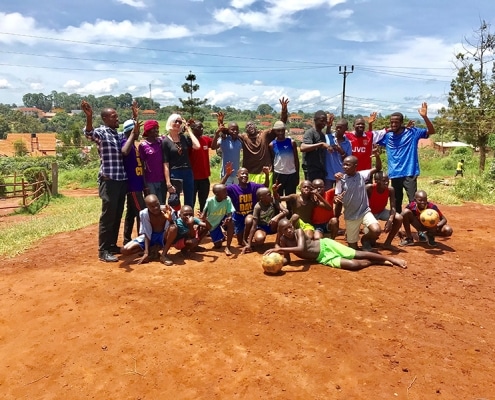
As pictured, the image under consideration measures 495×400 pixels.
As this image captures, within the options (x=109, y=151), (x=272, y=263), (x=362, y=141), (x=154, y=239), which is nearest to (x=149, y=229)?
(x=154, y=239)

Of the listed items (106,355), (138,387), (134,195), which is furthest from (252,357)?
(134,195)

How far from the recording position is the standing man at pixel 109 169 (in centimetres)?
543

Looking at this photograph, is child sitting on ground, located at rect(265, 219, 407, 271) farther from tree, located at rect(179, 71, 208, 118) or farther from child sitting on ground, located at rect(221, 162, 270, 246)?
tree, located at rect(179, 71, 208, 118)

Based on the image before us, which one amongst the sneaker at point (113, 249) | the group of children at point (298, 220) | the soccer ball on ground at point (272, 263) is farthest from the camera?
the sneaker at point (113, 249)

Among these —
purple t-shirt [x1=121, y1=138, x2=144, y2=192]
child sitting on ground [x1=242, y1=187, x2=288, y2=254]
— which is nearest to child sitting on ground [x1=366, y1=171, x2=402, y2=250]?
child sitting on ground [x1=242, y1=187, x2=288, y2=254]

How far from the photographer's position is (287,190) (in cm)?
670

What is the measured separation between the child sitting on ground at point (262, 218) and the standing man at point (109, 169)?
6.36 feet

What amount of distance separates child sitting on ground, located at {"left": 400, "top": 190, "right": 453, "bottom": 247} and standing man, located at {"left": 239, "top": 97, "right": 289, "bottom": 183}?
92.4 inches

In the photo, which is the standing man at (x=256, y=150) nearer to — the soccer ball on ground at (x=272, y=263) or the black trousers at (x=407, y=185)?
the soccer ball on ground at (x=272, y=263)

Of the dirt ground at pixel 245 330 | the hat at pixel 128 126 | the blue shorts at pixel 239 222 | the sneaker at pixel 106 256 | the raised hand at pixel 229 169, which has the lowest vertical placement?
the dirt ground at pixel 245 330

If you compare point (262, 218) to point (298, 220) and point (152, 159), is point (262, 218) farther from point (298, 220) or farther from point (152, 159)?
point (152, 159)

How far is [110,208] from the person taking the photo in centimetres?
565

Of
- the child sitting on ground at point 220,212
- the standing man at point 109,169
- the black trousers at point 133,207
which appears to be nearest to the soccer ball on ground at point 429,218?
the child sitting on ground at point 220,212

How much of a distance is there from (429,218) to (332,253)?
1777 mm
